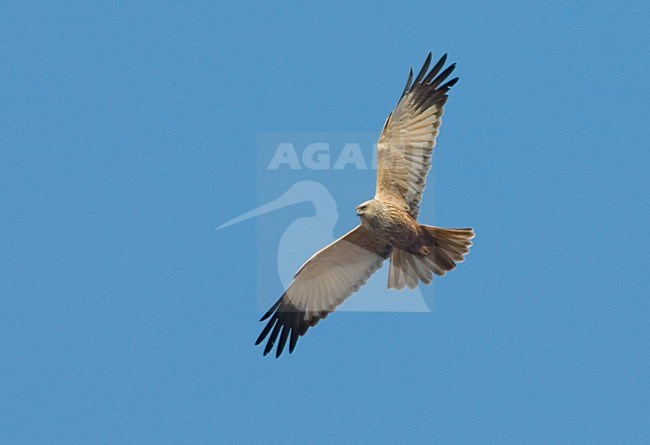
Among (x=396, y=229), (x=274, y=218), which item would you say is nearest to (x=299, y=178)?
(x=274, y=218)

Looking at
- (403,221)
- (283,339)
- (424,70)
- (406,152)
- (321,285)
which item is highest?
(424,70)

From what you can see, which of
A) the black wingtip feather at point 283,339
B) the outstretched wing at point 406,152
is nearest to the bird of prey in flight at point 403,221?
the outstretched wing at point 406,152

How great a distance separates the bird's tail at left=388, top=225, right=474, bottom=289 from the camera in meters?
15.1

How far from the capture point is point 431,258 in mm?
15352

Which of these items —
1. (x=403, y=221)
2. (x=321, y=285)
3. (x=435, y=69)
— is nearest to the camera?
(x=403, y=221)

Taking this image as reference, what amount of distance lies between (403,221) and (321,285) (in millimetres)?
1790

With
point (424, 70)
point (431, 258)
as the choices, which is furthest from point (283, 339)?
point (424, 70)

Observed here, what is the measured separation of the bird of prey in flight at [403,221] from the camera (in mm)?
15070

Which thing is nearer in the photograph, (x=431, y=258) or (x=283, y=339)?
(x=431, y=258)

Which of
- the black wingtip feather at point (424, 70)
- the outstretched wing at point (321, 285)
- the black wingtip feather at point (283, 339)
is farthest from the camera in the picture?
the black wingtip feather at point (283, 339)

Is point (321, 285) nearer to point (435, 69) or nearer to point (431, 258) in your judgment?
point (431, 258)

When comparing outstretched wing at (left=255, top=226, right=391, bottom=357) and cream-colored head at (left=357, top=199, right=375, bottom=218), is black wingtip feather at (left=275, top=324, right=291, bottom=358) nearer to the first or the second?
outstretched wing at (left=255, top=226, right=391, bottom=357)

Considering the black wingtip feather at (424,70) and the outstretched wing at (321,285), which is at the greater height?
the black wingtip feather at (424,70)

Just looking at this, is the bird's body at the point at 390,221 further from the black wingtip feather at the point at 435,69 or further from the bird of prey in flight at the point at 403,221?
the black wingtip feather at the point at 435,69
